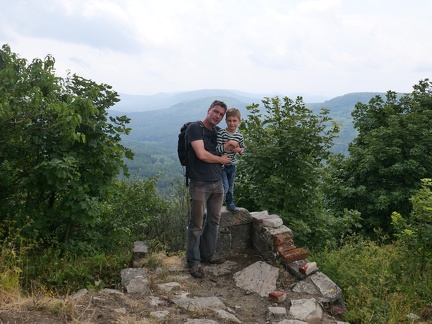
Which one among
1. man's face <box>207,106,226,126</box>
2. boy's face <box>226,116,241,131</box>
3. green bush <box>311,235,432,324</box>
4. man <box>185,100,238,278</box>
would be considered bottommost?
green bush <box>311,235,432,324</box>

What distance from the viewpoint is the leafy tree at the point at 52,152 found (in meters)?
5.59

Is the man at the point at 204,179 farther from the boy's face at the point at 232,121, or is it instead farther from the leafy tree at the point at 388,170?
the leafy tree at the point at 388,170

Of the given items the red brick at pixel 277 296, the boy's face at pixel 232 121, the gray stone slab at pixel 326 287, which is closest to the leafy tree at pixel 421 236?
the gray stone slab at pixel 326 287

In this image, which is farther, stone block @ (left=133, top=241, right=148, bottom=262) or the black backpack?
stone block @ (left=133, top=241, right=148, bottom=262)

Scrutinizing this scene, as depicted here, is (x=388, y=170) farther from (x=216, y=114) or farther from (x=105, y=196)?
(x=216, y=114)

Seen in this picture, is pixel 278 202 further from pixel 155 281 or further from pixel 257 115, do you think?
pixel 155 281

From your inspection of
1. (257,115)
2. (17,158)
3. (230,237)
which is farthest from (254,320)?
(257,115)

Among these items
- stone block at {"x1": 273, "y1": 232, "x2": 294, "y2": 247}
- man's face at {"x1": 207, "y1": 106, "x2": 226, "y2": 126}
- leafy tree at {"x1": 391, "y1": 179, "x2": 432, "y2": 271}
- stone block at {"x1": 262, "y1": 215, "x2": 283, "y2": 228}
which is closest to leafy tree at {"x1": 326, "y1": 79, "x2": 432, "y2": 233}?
leafy tree at {"x1": 391, "y1": 179, "x2": 432, "y2": 271}

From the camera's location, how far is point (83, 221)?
627cm

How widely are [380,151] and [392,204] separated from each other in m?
2.09

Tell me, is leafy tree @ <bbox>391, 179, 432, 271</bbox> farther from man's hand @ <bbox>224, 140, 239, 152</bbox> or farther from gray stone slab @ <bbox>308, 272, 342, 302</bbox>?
man's hand @ <bbox>224, 140, 239, 152</bbox>

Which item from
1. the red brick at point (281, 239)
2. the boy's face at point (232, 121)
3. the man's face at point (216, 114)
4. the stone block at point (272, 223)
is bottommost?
the red brick at point (281, 239)

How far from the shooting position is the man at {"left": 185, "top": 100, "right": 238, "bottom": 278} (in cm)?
456

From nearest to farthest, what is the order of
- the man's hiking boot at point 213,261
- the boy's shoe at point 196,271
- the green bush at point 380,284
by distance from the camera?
the green bush at point 380,284 → the boy's shoe at point 196,271 → the man's hiking boot at point 213,261
